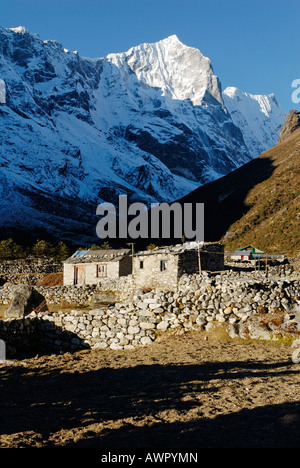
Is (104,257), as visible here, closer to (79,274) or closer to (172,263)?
(79,274)

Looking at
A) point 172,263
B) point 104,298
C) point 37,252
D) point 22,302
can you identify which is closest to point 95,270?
point 104,298

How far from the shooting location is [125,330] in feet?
46.5

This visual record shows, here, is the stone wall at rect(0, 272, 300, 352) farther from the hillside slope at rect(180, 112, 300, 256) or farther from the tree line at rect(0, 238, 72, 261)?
the tree line at rect(0, 238, 72, 261)

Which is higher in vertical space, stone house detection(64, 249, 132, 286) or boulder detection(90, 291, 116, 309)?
stone house detection(64, 249, 132, 286)

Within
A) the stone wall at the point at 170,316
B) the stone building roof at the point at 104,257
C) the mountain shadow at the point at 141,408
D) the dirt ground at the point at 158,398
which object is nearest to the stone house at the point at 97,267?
the stone building roof at the point at 104,257

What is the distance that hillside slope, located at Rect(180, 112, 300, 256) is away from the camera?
86.3 m

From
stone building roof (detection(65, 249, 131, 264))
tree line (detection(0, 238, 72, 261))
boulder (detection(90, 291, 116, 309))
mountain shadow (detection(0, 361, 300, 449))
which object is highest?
tree line (detection(0, 238, 72, 261))

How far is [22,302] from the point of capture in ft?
86.3

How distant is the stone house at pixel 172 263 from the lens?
116 feet

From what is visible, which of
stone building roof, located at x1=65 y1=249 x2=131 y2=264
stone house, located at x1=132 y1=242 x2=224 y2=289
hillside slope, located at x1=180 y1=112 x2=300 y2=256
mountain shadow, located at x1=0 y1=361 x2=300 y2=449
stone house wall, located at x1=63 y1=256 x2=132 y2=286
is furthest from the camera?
hillside slope, located at x1=180 y1=112 x2=300 y2=256

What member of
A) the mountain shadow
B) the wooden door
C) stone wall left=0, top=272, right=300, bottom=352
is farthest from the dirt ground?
the wooden door

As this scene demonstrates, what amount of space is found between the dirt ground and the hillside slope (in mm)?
65088
